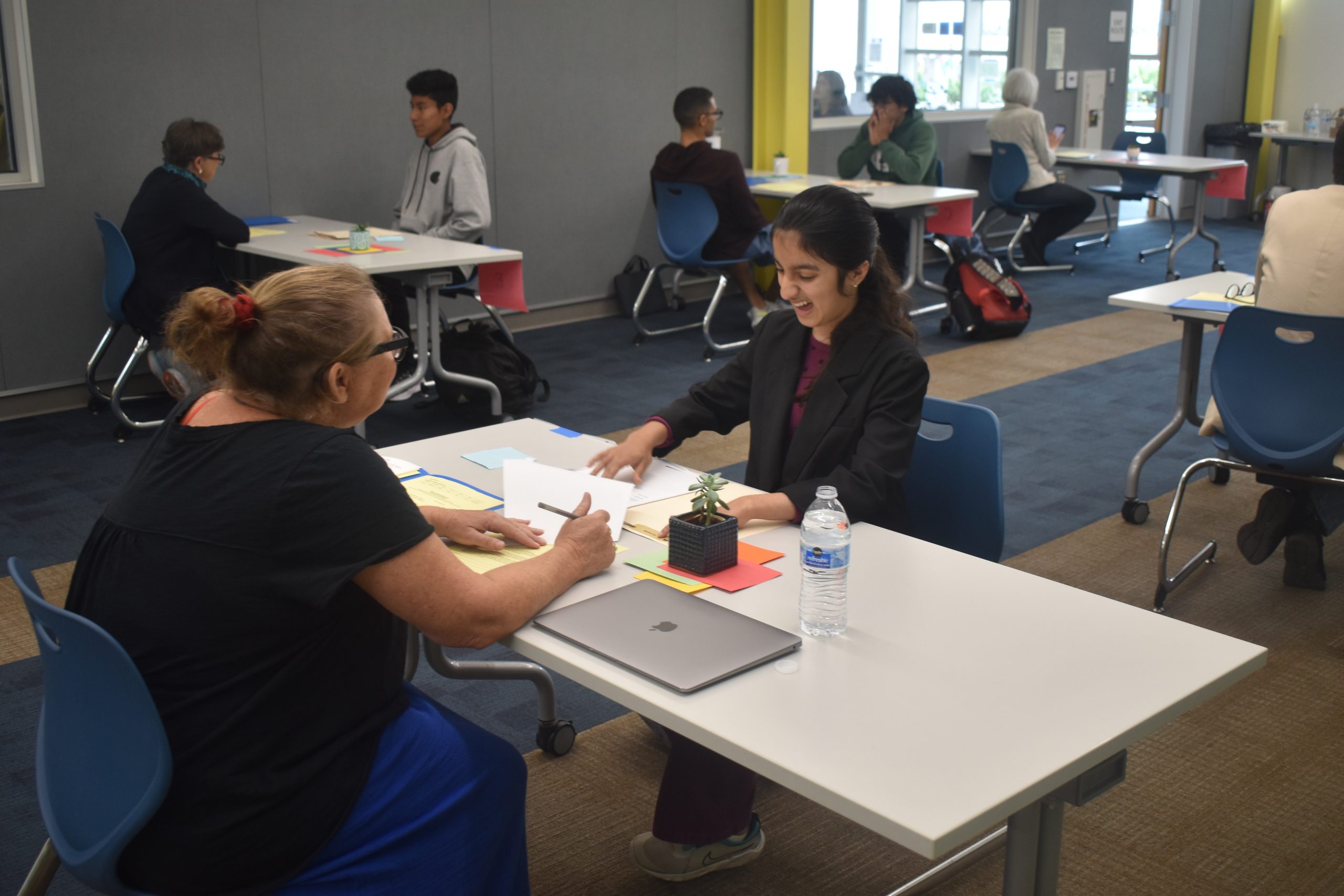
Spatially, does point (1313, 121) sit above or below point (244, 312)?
above

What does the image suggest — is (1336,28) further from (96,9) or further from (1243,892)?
(1243,892)

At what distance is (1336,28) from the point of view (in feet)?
35.7

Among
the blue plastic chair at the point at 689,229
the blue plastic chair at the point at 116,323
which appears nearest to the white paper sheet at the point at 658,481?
the blue plastic chair at the point at 116,323

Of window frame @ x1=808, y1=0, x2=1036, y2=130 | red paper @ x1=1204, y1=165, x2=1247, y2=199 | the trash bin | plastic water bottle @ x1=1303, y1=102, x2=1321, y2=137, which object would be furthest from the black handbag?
plastic water bottle @ x1=1303, y1=102, x2=1321, y2=137

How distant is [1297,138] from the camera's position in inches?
405

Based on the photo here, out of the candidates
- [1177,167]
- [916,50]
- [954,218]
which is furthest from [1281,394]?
[916,50]

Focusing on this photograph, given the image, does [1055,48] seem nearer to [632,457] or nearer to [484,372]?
[484,372]

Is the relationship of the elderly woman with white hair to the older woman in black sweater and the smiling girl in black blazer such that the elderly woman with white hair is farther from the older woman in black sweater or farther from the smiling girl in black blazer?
the smiling girl in black blazer

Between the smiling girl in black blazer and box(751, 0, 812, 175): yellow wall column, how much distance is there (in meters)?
5.51

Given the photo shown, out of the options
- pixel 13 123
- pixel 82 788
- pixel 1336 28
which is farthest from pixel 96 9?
pixel 1336 28

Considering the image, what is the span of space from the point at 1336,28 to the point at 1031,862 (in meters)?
11.6

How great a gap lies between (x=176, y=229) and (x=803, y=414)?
10.8 feet

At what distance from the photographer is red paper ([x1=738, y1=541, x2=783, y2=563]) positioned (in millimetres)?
1896

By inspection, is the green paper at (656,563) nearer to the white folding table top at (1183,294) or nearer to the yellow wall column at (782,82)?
the white folding table top at (1183,294)
